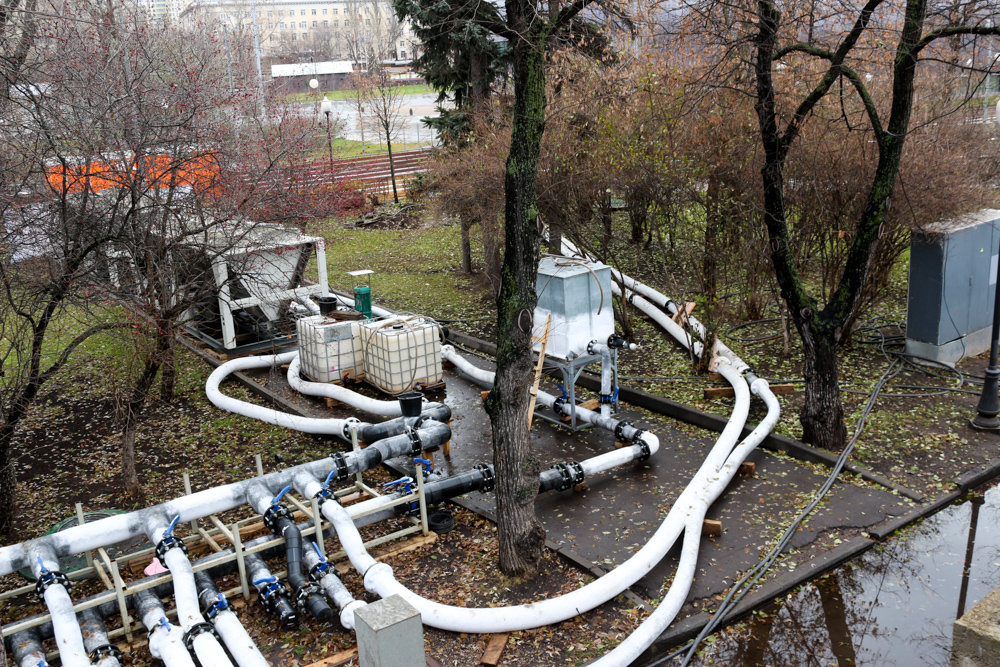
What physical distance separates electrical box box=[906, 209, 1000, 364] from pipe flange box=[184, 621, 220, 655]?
38.5 ft

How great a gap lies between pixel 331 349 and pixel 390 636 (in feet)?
33.0

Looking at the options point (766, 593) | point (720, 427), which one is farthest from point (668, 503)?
point (720, 427)

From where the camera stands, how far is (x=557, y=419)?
39.4 ft

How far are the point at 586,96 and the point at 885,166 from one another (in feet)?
21.7

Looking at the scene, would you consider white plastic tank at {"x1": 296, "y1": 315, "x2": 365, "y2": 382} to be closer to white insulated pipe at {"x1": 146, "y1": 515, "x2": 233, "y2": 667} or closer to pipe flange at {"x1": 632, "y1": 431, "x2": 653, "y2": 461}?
pipe flange at {"x1": 632, "y1": 431, "x2": 653, "y2": 461}

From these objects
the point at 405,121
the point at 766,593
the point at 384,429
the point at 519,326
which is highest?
the point at 405,121

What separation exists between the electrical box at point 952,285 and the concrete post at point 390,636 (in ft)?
37.7

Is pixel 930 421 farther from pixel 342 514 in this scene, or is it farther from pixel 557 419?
pixel 342 514

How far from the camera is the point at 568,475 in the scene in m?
9.21

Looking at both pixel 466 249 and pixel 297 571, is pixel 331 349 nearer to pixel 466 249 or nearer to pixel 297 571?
pixel 297 571

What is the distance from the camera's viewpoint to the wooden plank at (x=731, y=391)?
39.5 ft

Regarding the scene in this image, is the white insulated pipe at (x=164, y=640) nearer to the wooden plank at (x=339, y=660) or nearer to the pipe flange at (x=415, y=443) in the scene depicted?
the wooden plank at (x=339, y=660)

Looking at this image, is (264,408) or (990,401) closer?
(990,401)

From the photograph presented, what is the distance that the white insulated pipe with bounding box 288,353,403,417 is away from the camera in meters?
11.9
